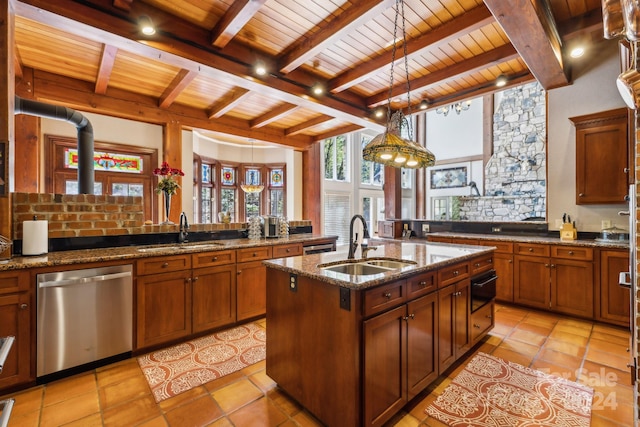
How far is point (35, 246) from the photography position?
239cm

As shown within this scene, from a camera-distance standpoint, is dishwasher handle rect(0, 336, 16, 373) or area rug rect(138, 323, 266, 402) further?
area rug rect(138, 323, 266, 402)

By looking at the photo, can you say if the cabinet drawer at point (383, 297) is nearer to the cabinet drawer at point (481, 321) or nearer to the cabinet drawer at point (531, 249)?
the cabinet drawer at point (481, 321)

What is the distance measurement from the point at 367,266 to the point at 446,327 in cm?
79

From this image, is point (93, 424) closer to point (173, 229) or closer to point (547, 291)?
point (173, 229)

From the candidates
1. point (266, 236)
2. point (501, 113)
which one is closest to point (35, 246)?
point (266, 236)

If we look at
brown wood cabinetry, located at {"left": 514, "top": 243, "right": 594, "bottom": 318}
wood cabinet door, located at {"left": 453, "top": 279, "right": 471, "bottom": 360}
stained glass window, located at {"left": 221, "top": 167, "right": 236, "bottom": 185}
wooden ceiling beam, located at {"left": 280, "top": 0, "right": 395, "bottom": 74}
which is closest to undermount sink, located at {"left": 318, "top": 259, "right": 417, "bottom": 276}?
wood cabinet door, located at {"left": 453, "top": 279, "right": 471, "bottom": 360}

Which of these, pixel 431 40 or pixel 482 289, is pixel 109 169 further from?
pixel 482 289

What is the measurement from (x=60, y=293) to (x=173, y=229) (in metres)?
1.28

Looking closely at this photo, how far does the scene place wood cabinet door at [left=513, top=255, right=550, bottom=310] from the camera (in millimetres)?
3666

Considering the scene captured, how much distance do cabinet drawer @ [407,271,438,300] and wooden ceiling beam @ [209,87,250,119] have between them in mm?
3292

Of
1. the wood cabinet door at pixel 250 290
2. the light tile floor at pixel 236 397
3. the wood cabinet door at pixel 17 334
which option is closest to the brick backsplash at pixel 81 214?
the wood cabinet door at pixel 17 334

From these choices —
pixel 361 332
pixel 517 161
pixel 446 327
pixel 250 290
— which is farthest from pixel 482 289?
pixel 517 161

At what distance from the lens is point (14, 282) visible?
2.06 metres

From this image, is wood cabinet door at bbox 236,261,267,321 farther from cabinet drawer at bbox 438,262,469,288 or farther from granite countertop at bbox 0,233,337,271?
cabinet drawer at bbox 438,262,469,288
